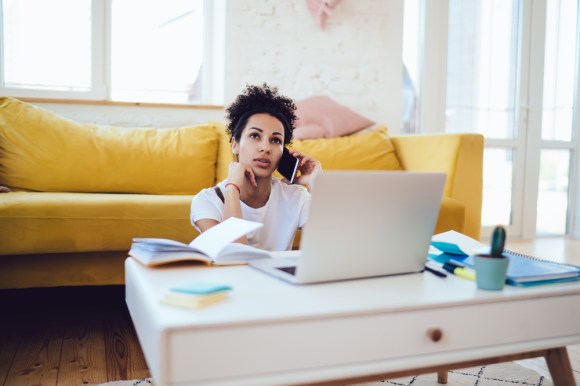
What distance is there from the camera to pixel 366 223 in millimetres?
919

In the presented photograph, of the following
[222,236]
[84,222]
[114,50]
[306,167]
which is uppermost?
[114,50]

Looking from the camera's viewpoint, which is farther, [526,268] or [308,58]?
[308,58]

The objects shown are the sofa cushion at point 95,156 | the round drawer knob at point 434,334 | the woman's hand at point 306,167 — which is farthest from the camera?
the sofa cushion at point 95,156

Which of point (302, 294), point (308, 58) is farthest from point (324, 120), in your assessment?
point (302, 294)

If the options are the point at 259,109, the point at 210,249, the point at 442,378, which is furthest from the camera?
the point at 259,109

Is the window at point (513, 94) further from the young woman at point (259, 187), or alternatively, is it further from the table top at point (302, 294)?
the table top at point (302, 294)

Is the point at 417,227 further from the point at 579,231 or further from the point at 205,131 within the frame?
the point at 579,231

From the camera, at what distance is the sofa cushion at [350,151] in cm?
269

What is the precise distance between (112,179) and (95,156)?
127 millimetres

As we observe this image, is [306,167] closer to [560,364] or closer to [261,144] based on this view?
[261,144]

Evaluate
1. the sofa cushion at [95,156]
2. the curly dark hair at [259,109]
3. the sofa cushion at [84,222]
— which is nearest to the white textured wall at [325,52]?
the sofa cushion at [95,156]

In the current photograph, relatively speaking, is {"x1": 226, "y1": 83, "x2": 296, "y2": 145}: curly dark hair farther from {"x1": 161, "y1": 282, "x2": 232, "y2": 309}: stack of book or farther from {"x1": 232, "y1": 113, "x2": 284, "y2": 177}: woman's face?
{"x1": 161, "y1": 282, "x2": 232, "y2": 309}: stack of book

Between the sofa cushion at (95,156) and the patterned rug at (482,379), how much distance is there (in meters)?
1.11

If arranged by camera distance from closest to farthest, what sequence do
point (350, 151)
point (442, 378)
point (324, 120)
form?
point (442, 378), point (350, 151), point (324, 120)
